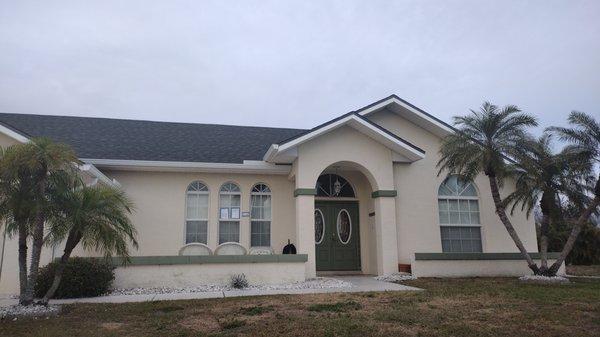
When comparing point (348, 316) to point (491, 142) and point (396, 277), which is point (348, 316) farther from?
point (491, 142)

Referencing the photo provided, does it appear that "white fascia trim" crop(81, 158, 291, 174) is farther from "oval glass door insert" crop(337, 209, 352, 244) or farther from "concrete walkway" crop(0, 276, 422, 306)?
"concrete walkway" crop(0, 276, 422, 306)

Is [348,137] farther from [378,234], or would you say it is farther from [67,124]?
[67,124]

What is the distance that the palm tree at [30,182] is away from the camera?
25.6ft

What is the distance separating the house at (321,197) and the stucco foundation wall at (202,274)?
31 centimetres

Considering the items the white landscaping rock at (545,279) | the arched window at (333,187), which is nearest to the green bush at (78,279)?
the arched window at (333,187)

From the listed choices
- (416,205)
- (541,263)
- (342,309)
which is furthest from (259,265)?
(541,263)

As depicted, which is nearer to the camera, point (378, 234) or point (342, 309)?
point (342, 309)

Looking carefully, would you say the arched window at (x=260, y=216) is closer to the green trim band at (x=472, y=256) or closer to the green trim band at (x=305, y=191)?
the green trim band at (x=305, y=191)

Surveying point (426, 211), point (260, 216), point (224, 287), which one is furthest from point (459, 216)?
point (224, 287)

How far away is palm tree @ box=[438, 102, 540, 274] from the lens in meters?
13.0

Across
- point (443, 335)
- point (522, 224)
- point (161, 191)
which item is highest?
point (161, 191)

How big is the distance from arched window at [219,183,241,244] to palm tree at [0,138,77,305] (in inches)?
262

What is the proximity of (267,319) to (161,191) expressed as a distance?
8124mm

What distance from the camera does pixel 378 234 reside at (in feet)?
46.8
